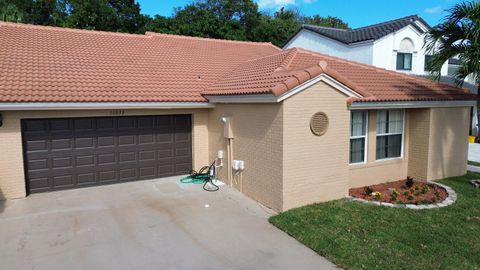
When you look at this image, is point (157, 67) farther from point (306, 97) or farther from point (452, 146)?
point (452, 146)

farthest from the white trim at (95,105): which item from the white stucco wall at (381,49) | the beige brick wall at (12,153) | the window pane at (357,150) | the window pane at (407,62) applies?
the window pane at (407,62)

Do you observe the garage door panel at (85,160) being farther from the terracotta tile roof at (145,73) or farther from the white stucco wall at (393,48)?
the white stucco wall at (393,48)

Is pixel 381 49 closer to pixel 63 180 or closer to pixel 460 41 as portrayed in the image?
pixel 460 41

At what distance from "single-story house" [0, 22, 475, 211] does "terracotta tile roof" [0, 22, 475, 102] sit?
6cm

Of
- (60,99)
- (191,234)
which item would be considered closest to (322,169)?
(191,234)

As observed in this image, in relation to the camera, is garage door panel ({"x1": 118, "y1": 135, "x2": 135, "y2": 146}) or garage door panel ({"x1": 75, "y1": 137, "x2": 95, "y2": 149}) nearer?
garage door panel ({"x1": 75, "y1": 137, "x2": 95, "y2": 149})

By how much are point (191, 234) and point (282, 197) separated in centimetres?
239

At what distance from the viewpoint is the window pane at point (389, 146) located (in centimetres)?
1162

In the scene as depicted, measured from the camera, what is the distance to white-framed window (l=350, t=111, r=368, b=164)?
10.9 m

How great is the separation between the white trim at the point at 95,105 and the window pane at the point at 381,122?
5.46 m

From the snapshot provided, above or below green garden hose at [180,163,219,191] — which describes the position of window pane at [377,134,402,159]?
above

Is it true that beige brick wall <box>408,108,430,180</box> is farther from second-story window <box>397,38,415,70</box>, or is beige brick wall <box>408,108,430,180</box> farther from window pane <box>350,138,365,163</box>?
second-story window <box>397,38,415,70</box>

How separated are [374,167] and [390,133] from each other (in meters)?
1.34

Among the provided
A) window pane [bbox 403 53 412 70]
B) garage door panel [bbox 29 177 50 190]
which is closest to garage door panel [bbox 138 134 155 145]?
garage door panel [bbox 29 177 50 190]
